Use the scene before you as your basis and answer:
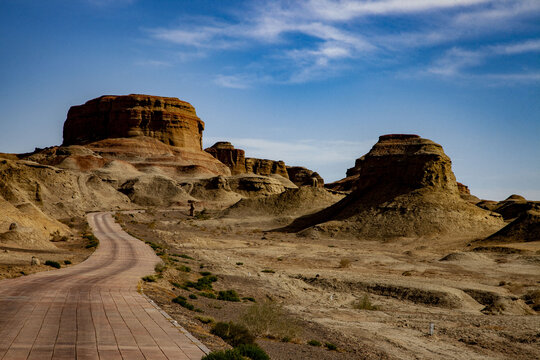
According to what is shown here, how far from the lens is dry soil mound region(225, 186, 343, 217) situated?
8598 centimetres

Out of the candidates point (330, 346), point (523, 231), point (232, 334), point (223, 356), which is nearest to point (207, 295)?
point (330, 346)

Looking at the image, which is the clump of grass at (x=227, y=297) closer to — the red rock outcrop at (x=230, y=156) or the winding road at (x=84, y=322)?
the winding road at (x=84, y=322)

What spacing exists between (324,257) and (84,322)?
3390cm

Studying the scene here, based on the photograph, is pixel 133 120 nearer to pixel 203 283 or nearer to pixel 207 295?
pixel 203 283

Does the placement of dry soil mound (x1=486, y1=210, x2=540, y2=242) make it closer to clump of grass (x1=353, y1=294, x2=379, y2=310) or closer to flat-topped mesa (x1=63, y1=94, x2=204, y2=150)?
clump of grass (x1=353, y1=294, x2=379, y2=310)

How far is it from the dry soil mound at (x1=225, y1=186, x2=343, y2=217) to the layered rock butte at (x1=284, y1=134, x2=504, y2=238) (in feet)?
31.2

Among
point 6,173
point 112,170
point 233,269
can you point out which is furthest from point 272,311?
point 112,170

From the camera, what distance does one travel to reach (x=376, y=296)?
2566 cm

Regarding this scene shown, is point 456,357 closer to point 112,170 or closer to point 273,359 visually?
point 273,359

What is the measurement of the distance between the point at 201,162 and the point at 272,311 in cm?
14154

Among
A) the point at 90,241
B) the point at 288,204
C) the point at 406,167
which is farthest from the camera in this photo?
the point at 288,204

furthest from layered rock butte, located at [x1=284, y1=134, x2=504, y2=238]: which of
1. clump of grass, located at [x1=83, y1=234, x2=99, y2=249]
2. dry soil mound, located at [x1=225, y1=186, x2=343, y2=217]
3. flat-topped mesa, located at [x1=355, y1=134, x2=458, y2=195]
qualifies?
clump of grass, located at [x1=83, y1=234, x2=99, y2=249]

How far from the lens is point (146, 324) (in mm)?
9805

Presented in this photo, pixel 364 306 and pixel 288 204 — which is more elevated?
pixel 288 204
